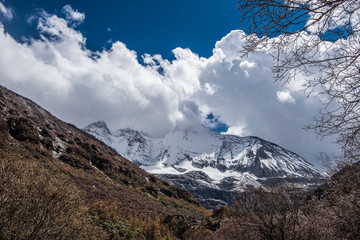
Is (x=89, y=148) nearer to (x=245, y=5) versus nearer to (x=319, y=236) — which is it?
(x=319, y=236)

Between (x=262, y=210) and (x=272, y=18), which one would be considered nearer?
(x=272, y=18)

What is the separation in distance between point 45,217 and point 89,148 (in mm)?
65424

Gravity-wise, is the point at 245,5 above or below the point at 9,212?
above

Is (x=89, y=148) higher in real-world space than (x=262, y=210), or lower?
higher

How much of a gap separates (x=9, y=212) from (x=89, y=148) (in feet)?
217

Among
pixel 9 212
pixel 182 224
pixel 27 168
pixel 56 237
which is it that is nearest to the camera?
pixel 9 212

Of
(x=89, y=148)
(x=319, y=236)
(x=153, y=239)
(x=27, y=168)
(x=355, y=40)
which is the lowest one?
(x=153, y=239)

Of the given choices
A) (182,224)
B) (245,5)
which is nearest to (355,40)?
(245,5)

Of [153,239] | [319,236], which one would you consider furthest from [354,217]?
[153,239]

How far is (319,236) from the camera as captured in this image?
1130 cm

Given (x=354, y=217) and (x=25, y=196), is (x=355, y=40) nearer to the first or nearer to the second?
(x=354, y=217)

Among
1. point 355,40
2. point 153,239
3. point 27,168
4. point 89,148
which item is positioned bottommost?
point 153,239

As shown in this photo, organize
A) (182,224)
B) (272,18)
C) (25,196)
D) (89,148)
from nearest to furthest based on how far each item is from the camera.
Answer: (272,18), (25,196), (182,224), (89,148)

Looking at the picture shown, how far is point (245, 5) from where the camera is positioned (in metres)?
3.00
